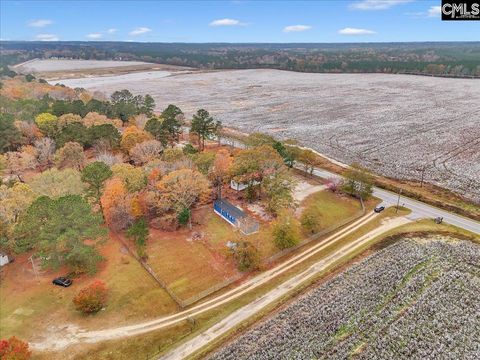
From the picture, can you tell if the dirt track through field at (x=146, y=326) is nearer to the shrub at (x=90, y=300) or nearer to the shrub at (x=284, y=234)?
the shrub at (x=90, y=300)

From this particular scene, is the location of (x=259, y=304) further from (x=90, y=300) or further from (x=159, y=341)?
(x=90, y=300)

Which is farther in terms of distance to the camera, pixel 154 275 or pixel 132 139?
pixel 132 139

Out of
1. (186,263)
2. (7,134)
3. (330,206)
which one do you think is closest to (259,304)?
(186,263)

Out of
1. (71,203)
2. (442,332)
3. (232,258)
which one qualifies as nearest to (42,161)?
(71,203)

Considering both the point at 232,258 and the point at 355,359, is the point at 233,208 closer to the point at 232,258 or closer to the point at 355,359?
the point at 232,258

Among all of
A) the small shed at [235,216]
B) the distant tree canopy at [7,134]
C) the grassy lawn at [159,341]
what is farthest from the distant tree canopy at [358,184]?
the distant tree canopy at [7,134]

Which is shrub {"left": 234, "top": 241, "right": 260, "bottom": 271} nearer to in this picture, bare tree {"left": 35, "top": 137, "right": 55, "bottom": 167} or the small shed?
the small shed
